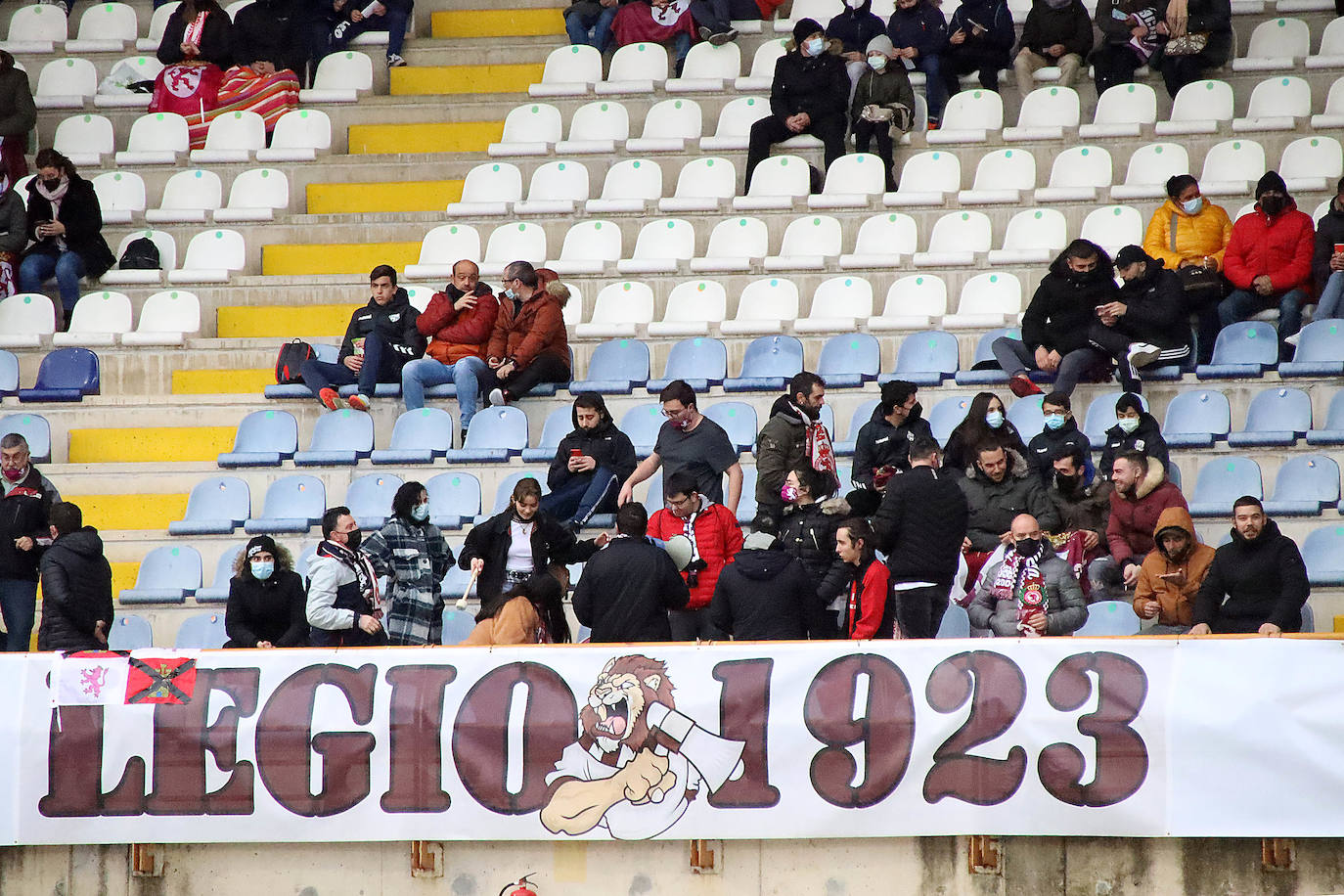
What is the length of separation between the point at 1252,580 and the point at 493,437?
515cm

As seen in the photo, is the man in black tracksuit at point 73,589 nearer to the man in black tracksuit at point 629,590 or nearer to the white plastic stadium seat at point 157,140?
the man in black tracksuit at point 629,590

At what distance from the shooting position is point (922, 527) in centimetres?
913

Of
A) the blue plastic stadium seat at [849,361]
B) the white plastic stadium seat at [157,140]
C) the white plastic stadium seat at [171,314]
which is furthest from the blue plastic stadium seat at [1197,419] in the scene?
the white plastic stadium seat at [157,140]

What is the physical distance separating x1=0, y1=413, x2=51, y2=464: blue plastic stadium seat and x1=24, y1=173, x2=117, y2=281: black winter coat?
2010mm

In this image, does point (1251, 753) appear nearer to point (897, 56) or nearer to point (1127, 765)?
point (1127, 765)

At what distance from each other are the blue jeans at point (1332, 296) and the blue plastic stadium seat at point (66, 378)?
868cm

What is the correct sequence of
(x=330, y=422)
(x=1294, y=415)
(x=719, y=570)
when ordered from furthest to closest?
1. (x=330, y=422)
2. (x=1294, y=415)
3. (x=719, y=570)

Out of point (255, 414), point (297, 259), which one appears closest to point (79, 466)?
point (255, 414)

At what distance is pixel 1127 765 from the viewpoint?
25.3ft

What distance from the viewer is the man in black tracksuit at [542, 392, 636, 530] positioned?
1062 cm

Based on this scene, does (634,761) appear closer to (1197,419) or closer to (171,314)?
(1197,419)

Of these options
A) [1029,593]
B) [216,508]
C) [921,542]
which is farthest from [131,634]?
[1029,593]

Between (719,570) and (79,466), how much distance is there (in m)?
5.35

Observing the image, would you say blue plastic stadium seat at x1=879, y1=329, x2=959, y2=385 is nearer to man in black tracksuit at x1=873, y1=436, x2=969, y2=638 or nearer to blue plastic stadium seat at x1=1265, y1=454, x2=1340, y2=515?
blue plastic stadium seat at x1=1265, y1=454, x2=1340, y2=515
